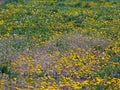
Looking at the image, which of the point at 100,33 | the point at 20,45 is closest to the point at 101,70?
the point at 20,45

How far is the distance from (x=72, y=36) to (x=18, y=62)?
3128 mm

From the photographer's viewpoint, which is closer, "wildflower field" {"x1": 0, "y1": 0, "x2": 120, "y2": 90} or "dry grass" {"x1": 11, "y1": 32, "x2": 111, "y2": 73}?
"wildflower field" {"x1": 0, "y1": 0, "x2": 120, "y2": 90}

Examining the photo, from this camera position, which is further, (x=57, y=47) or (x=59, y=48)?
(x=57, y=47)

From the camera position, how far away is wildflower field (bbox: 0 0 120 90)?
8109 mm

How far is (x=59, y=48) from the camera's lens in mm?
10695

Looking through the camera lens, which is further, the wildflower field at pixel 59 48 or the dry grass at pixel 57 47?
the dry grass at pixel 57 47

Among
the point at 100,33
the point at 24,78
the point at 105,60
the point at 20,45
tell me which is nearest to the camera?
the point at 24,78

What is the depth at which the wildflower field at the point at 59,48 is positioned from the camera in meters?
8.11

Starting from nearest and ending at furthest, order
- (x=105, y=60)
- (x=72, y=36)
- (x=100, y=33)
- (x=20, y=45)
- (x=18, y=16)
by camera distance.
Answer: (x=105, y=60) < (x=20, y=45) < (x=72, y=36) < (x=100, y=33) < (x=18, y=16)

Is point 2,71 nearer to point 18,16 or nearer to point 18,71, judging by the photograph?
point 18,71

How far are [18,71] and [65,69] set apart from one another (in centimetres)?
93

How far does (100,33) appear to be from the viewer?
12836 millimetres

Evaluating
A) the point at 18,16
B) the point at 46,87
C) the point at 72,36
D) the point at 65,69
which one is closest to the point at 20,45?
the point at 72,36

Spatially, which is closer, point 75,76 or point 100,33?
point 75,76
